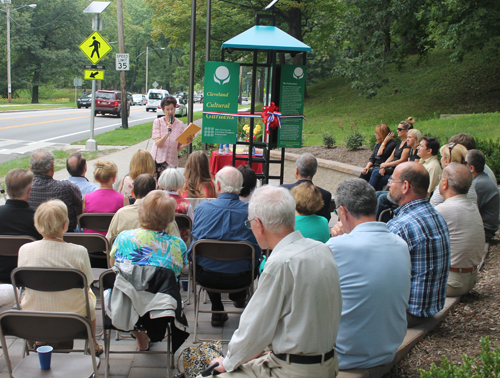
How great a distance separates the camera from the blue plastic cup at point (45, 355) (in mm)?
2748

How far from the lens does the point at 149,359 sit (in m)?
3.61

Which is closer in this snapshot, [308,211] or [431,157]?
[308,211]

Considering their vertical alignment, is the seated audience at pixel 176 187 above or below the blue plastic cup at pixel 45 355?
above

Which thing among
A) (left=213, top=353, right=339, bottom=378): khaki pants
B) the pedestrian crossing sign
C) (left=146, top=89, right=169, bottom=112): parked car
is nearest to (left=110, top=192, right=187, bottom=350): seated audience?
(left=213, top=353, right=339, bottom=378): khaki pants

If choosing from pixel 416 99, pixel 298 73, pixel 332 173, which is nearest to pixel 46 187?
pixel 298 73

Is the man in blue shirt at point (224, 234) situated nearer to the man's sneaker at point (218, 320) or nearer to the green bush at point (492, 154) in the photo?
the man's sneaker at point (218, 320)

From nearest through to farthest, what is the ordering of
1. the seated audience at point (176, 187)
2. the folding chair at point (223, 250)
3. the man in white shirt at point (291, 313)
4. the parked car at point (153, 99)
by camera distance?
the man in white shirt at point (291, 313)
the folding chair at point (223, 250)
the seated audience at point (176, 187)
the parked car at point (153, 99)

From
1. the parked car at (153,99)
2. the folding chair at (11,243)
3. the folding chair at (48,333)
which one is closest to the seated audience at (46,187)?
the folding chair at (11,243)

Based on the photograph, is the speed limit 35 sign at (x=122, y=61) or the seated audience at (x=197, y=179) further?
the speed limit 35 sign at (x=122, y=61)

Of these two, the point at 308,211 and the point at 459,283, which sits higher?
the point at 308,211

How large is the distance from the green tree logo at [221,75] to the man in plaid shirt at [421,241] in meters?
4.28

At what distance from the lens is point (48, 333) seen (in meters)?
2.74

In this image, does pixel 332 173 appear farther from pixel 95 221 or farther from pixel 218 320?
pixel 95 221

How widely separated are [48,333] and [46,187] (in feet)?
8.00
